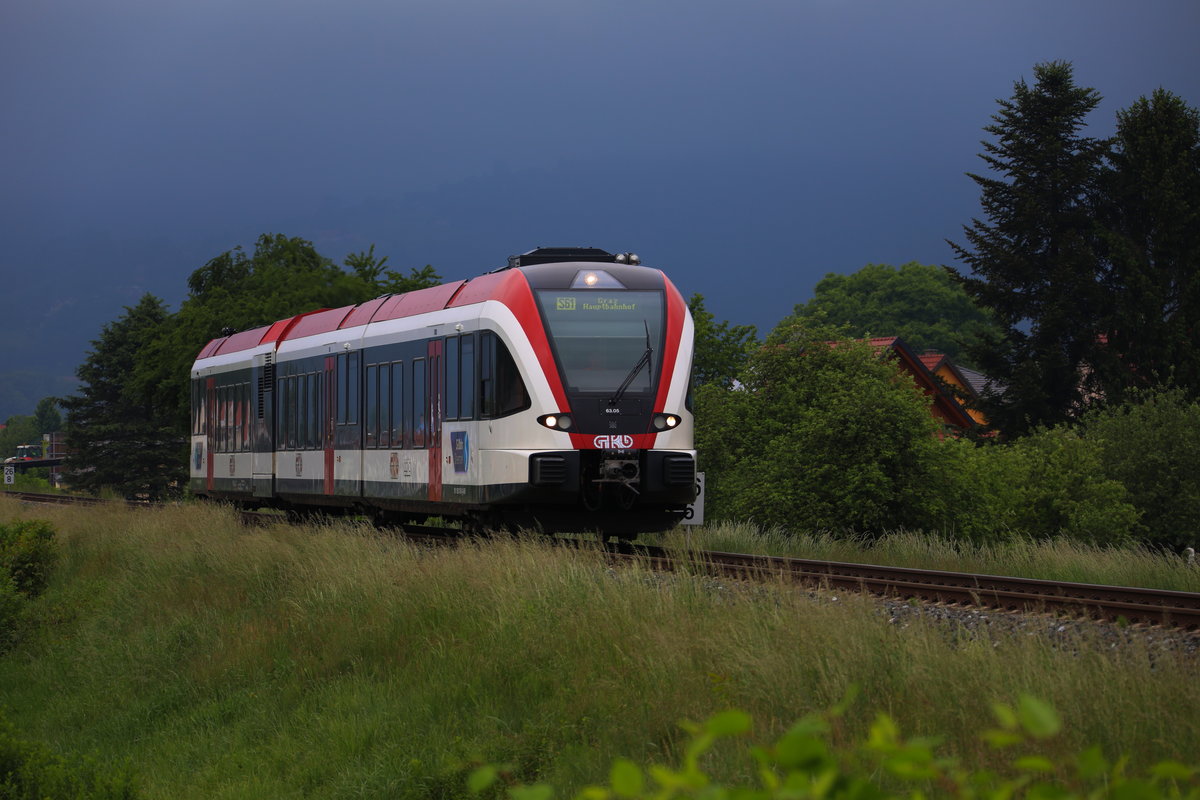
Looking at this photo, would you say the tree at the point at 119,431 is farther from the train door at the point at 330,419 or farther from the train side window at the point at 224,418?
the train door at the point at 330,419

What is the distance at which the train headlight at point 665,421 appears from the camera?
1656 cm

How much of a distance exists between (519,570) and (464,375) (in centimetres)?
578

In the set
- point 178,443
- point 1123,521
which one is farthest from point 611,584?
point 178,443

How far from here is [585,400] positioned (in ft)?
53.4

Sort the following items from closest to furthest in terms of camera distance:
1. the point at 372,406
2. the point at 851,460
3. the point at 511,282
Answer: the point at 511,282 → the point at 372,406 → the point at 851,460

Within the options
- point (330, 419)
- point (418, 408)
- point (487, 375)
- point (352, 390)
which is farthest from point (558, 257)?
point (330, 419)

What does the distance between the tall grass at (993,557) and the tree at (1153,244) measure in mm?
32471

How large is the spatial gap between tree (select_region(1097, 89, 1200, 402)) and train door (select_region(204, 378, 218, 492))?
3174cm

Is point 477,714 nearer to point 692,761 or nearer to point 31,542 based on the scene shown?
point 692,761

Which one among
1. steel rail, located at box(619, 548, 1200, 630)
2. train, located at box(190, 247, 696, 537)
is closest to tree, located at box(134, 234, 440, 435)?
train, located at box(190, 247, 696, 537)

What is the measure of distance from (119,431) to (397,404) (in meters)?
62.4

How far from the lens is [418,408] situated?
1859 centimetres

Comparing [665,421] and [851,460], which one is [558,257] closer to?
[665,421]

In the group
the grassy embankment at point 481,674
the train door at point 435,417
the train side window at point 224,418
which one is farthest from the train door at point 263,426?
the grassy embankment at point 481,674
